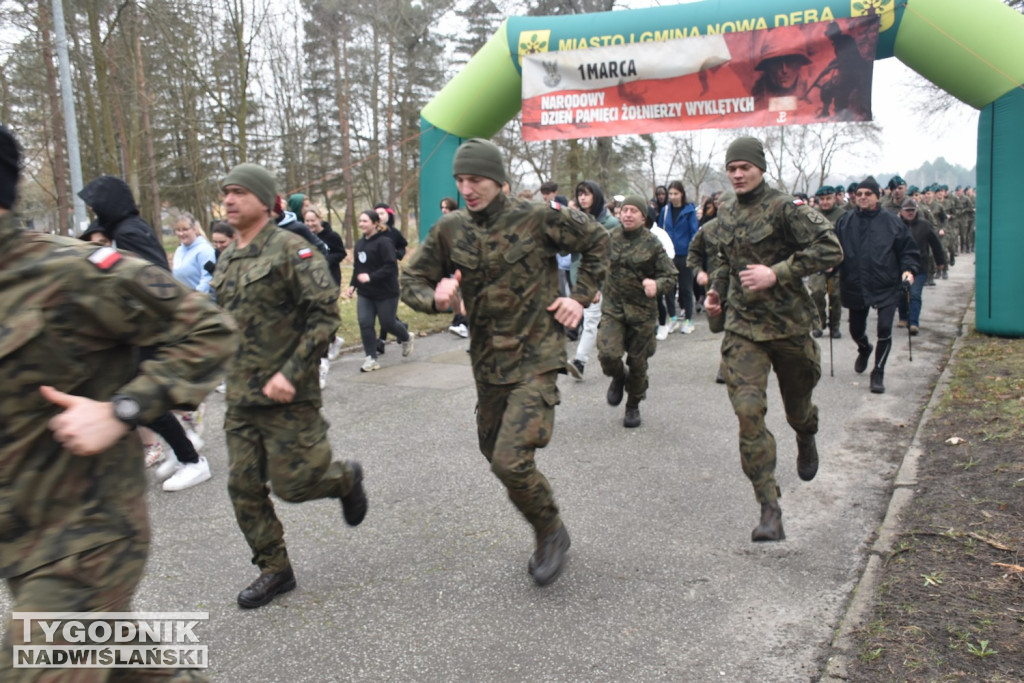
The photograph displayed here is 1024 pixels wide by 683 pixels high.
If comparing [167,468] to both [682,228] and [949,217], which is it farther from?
[949,217]

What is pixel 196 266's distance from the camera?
22.5ft

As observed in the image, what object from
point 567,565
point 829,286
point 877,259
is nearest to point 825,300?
point 829,286

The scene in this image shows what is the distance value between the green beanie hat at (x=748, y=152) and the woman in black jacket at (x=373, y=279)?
508 centimetres

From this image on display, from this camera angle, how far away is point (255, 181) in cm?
369

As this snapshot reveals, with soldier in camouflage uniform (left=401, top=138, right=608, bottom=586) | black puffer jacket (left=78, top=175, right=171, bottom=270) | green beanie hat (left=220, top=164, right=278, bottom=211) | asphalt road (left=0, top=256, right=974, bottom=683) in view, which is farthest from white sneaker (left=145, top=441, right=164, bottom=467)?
soldier in camouflage uniform (left=401, top=138, right=608, bottom=586)

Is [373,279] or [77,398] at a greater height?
[77,398]

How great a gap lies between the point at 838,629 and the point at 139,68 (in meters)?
22.8

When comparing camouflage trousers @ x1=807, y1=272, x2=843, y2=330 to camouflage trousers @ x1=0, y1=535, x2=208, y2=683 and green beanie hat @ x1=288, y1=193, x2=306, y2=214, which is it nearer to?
green beanie hat @ x1=288, y1=193, x2=306, y2=214

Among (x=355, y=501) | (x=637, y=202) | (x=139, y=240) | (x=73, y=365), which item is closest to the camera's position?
(x=73, y=365)

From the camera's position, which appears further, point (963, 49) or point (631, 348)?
point (963, 49)

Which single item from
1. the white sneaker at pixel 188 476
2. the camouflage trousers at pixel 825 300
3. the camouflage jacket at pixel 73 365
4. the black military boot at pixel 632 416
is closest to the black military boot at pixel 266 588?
the camouflage jacket at pixel 73 365

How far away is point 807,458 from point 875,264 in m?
4.06

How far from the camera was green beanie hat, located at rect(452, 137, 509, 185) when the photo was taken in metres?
3.77

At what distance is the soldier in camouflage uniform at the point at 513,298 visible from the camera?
3.77 metres
